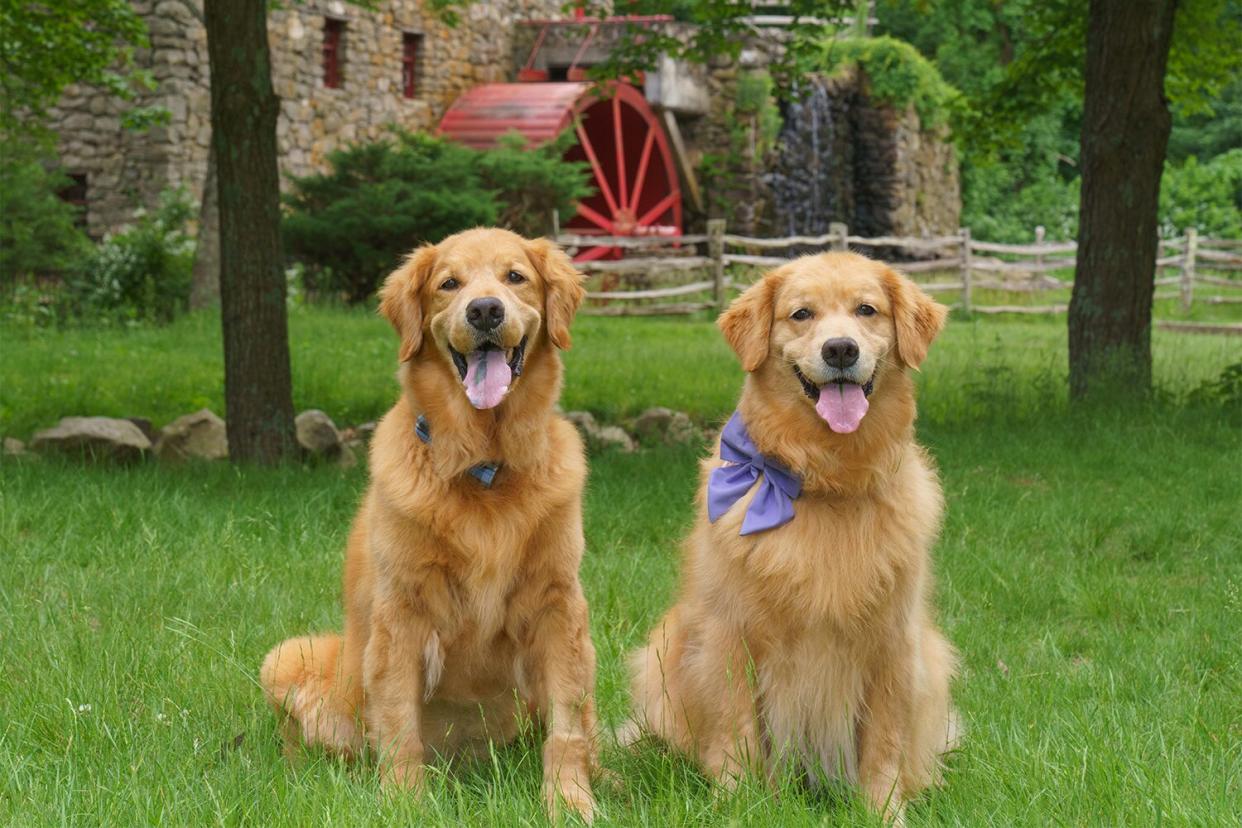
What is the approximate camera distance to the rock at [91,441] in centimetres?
851

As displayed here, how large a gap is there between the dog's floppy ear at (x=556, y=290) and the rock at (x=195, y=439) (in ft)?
17.0

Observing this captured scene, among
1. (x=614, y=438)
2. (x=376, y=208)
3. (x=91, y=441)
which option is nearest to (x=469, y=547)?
(x=91, y=441)

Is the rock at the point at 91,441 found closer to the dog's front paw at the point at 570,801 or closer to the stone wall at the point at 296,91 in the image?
the dog's front paw at the point at 570,801

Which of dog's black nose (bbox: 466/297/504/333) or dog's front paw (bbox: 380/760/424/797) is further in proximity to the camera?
dog's black nose (bbox: 466/297/504/333)

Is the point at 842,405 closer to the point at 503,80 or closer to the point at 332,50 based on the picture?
the point at 332,50

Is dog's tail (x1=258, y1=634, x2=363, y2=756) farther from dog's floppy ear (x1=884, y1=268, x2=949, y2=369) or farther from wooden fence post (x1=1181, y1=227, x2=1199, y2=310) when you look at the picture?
wooden fence post (x1=1181, y1=227, x2=1199, y2=310)

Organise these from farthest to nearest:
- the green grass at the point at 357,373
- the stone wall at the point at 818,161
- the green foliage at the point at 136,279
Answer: the stone wall at the point at 818,161 < the green foliage at the point at 136,279 < the green grass at the point at 357,373

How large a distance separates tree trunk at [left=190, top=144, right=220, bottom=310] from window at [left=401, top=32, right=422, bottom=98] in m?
9.14

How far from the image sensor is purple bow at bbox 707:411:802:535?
3.87 metres

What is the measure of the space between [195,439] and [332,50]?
615 inches

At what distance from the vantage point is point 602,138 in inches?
1211

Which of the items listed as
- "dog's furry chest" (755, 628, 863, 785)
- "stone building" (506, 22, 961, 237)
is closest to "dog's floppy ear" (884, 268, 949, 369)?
"dog's furry chest" (755, 628, 863, 785)

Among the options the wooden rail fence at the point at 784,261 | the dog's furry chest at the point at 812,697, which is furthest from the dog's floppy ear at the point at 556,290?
the wooden rail fence at the point at 784,261

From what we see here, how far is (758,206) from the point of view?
28703 millimetres
